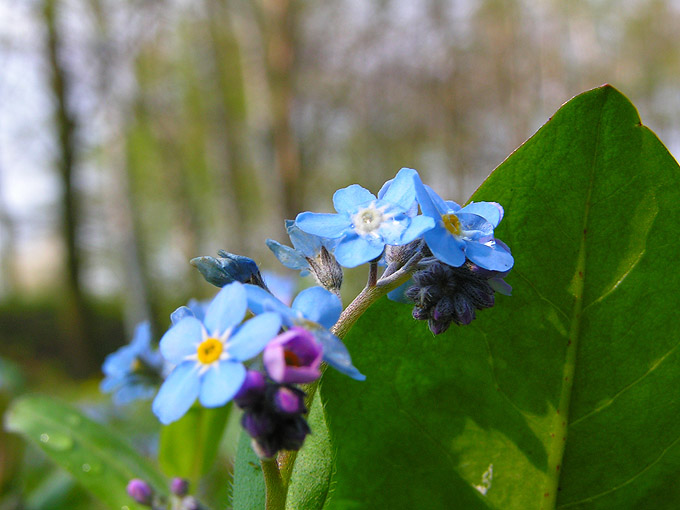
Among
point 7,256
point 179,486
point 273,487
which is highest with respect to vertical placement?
point 273,487

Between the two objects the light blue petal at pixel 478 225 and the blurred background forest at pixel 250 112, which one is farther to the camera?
the blurred background forest at pixel 250 112

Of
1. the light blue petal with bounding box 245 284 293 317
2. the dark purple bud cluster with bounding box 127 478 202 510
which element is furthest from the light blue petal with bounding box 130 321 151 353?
the light blue petal with bounding box 245 284 293 317

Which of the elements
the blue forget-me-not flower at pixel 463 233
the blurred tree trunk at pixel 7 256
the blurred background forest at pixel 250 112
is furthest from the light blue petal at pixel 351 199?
the blurred tree trunk at pixel 7 256

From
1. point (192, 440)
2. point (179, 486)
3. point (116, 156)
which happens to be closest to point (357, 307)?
point (179, 486)

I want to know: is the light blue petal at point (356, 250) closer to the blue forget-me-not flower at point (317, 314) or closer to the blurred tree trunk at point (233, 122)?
the blue forget-me-not flower at point (317, 314)

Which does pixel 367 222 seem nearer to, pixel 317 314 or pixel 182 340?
pixel 317 314

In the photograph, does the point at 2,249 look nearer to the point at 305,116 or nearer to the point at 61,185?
the point at 61,185

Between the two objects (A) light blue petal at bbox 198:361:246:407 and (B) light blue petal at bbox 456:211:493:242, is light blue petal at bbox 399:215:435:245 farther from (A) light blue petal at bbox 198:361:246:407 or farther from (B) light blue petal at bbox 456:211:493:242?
(A) light blue petal at bbox 198:361:246:407
